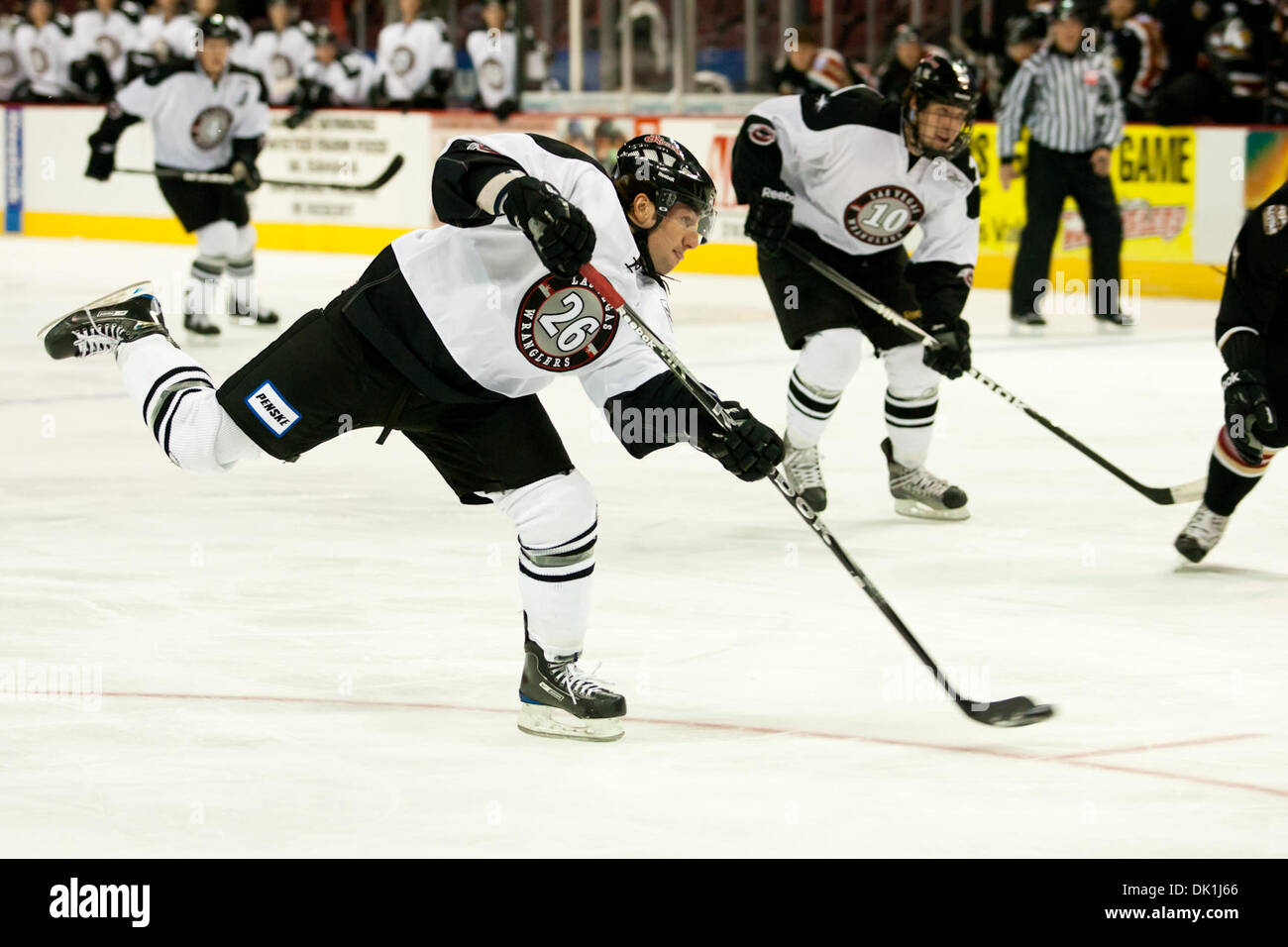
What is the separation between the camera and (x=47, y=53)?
1627 centimetres

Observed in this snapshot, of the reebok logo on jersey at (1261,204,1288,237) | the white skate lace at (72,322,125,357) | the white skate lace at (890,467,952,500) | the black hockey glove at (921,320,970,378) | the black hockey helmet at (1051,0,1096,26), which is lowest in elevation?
the white skate lace at (890,467,952,500)

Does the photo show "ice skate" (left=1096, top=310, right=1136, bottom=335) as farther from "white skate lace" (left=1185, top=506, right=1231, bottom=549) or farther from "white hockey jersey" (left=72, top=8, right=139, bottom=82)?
"white hockey jersey" (left=72, top=8, right=139, bottom=82)

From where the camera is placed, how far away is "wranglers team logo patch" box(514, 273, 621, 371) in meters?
3.14

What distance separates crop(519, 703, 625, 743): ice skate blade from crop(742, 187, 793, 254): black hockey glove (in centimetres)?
227

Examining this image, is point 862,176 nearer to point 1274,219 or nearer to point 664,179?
point 1274,219

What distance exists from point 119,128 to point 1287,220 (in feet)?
21.8

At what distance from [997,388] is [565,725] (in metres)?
2.19

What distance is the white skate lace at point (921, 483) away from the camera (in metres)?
5.44

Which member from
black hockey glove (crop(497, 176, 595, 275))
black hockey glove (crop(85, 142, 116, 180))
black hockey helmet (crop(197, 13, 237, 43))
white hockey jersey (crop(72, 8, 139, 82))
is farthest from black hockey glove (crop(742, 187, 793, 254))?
white hockey jersey (crop(72, 8, 139, 82))

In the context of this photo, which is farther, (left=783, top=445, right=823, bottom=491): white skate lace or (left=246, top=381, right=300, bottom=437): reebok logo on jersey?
(left=783, top=445, right=823, bottom=491): white skate lace

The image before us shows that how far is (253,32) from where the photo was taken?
1605 centimetres

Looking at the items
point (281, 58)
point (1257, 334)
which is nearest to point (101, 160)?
point (281, 58)
